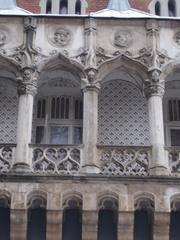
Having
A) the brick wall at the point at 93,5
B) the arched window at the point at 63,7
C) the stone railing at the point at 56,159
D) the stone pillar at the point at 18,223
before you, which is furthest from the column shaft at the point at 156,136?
the arched window at the point at 63,7

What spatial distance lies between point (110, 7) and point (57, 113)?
10.7 ft

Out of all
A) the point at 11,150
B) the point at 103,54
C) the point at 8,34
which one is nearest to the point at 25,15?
the point at 8,34

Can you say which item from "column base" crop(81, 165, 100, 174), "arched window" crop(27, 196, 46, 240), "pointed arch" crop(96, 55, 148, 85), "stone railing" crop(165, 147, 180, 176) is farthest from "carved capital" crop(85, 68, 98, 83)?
"arched window" crop(27, 196, 46, 240)

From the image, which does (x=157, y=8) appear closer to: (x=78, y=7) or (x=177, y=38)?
(x=78, y=7)

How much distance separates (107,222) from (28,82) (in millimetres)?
3752

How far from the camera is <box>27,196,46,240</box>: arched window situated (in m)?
13.5

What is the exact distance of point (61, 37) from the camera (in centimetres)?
1538

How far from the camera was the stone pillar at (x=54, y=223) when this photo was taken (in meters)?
13.4

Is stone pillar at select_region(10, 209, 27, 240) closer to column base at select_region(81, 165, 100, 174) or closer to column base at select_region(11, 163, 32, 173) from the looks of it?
column base at select_region(11, 163, 32, 173)

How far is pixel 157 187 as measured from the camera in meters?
13.6

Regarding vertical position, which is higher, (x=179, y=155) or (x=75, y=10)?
(x=75, y=10)

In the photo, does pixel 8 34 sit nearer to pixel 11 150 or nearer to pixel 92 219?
pixel 11 150

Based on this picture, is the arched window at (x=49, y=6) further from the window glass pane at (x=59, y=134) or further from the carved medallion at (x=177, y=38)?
the carved medallion at (x=177, y=38)

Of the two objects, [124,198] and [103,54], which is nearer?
[124,198]
